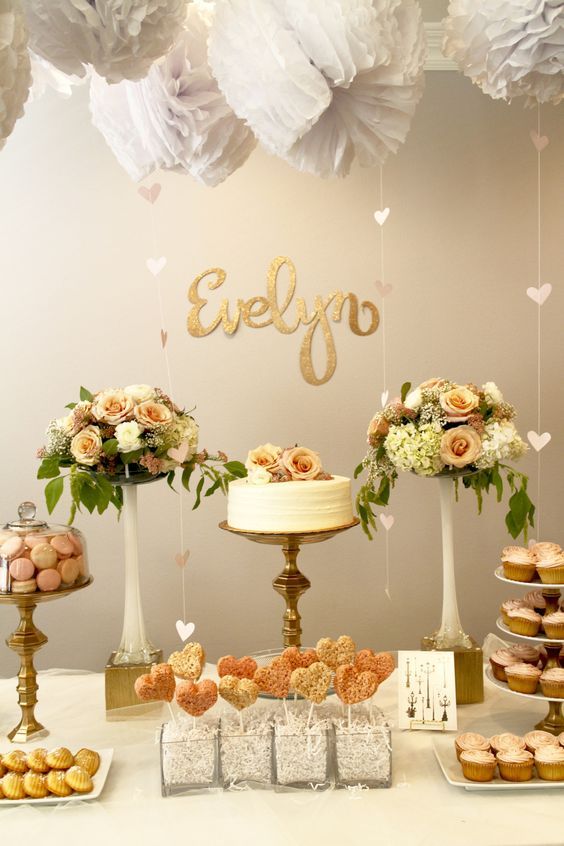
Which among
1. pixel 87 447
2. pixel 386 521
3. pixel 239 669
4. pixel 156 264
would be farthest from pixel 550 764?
pixel 156 264

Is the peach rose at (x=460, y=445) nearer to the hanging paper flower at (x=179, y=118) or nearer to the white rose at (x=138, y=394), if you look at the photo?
the white rose at (x=138, y=394)

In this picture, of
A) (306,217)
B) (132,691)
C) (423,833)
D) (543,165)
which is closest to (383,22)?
(423,833)

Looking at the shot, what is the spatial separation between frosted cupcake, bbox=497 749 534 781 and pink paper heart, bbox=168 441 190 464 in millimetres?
977

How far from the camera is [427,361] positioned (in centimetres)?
334

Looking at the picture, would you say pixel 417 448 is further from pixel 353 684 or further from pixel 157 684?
pixel 157 684

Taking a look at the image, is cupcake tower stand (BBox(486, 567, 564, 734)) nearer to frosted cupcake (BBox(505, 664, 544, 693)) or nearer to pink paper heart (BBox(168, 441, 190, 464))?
frosted cupcake (BBox(505, 664, 544, 693))

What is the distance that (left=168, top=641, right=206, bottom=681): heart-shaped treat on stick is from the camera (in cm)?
167

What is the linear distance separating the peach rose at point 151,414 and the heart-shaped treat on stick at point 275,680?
661 mm

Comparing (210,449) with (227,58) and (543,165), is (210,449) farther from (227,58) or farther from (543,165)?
(227,58)

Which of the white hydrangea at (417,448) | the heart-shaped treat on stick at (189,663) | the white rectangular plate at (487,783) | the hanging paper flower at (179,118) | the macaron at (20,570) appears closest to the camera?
the hanging paper flower at (179,118)

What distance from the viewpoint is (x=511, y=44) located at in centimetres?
113

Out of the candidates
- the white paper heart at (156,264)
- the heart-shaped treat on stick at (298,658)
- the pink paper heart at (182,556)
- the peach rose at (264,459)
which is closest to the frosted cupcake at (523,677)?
the heart-shaped treat on stick at (298,658)

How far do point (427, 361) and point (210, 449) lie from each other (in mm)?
894

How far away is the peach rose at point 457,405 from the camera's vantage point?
203 centimetres
